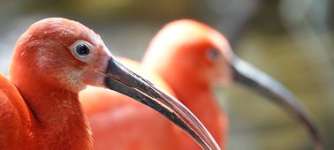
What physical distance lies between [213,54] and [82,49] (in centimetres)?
167

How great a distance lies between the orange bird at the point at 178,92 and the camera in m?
3.66

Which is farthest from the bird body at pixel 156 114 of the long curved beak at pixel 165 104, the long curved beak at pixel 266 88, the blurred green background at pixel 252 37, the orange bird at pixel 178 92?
the blurred green background at pixel 252 37

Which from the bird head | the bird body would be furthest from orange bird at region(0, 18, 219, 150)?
the bird head

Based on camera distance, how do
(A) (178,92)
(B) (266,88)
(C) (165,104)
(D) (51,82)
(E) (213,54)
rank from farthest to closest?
(B) (266,88) → (E) (213,54) → (A) (178,92) → (C) (165,104) → (D) (51,82)

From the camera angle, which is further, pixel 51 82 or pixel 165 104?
pixel 165 104

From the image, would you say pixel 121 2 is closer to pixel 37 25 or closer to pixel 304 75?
pixel 304 75

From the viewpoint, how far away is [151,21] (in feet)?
34.0

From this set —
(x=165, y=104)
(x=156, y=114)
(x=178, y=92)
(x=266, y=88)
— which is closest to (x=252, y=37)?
(x=266, y=88)

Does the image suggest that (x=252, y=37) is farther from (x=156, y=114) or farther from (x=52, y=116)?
(x=52, y=116)

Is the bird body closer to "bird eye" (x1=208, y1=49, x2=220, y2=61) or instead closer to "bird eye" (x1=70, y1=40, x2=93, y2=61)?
"bird eye" (x1=208, y1=49, x2=220, y2=61)

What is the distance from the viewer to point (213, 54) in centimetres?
441

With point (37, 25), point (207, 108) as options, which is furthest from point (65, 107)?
point (207, 108)

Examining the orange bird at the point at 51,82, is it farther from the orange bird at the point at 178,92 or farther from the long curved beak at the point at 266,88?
the long curved beak at the point at 266,88

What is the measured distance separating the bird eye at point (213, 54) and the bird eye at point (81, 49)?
1599 millimetres
